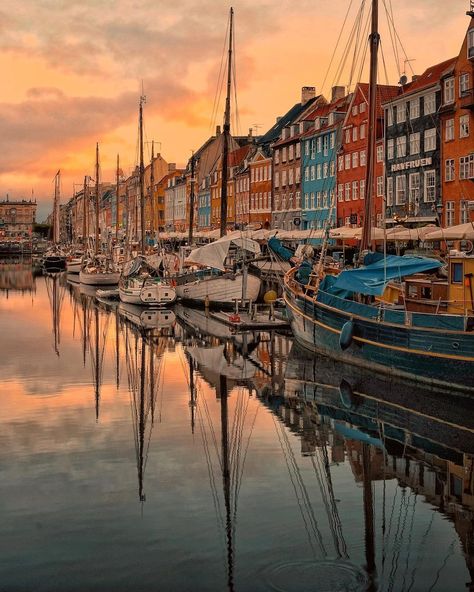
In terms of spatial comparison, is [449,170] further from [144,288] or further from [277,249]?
[144,288]

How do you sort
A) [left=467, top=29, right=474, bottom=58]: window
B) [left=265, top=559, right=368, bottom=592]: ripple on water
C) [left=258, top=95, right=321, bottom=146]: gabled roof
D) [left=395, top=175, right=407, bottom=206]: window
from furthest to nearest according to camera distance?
[left=258, top=95, right=321, bottom=146]: gabled roof → [left=395, top=175, right=407, bottom=206]: window → [left=467, top=29, right=474, bottom=58]: window → [left=265, top=559, right=368, bottom=592]: ripple on water

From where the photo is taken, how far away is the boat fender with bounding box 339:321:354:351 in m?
25.7

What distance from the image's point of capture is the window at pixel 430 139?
5828 centimetres

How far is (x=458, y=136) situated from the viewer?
54.5 meters

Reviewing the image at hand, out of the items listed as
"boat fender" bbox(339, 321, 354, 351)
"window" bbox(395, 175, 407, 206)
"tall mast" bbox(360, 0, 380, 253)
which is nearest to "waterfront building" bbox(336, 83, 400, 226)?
"window" bbox(395, 175, 407, 206)

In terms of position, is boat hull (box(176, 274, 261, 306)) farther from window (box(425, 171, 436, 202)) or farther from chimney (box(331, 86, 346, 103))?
chimney (box(331, 86, 346, 103))

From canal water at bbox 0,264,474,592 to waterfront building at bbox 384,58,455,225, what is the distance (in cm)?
3294

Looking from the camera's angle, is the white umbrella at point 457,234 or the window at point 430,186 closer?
the white umbrella at point 457,234

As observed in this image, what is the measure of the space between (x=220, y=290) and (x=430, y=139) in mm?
21645

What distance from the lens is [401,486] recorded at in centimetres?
1454

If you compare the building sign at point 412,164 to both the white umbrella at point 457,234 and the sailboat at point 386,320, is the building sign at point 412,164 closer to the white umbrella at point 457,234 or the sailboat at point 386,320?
the sailboat at point 386,320

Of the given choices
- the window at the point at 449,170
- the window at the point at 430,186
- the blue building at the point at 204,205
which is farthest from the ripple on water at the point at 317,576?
the blue building at the point at 204,205

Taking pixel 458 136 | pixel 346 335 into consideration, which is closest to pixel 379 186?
pixel 458 136

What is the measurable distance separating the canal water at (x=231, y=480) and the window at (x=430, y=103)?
35.5 meters
